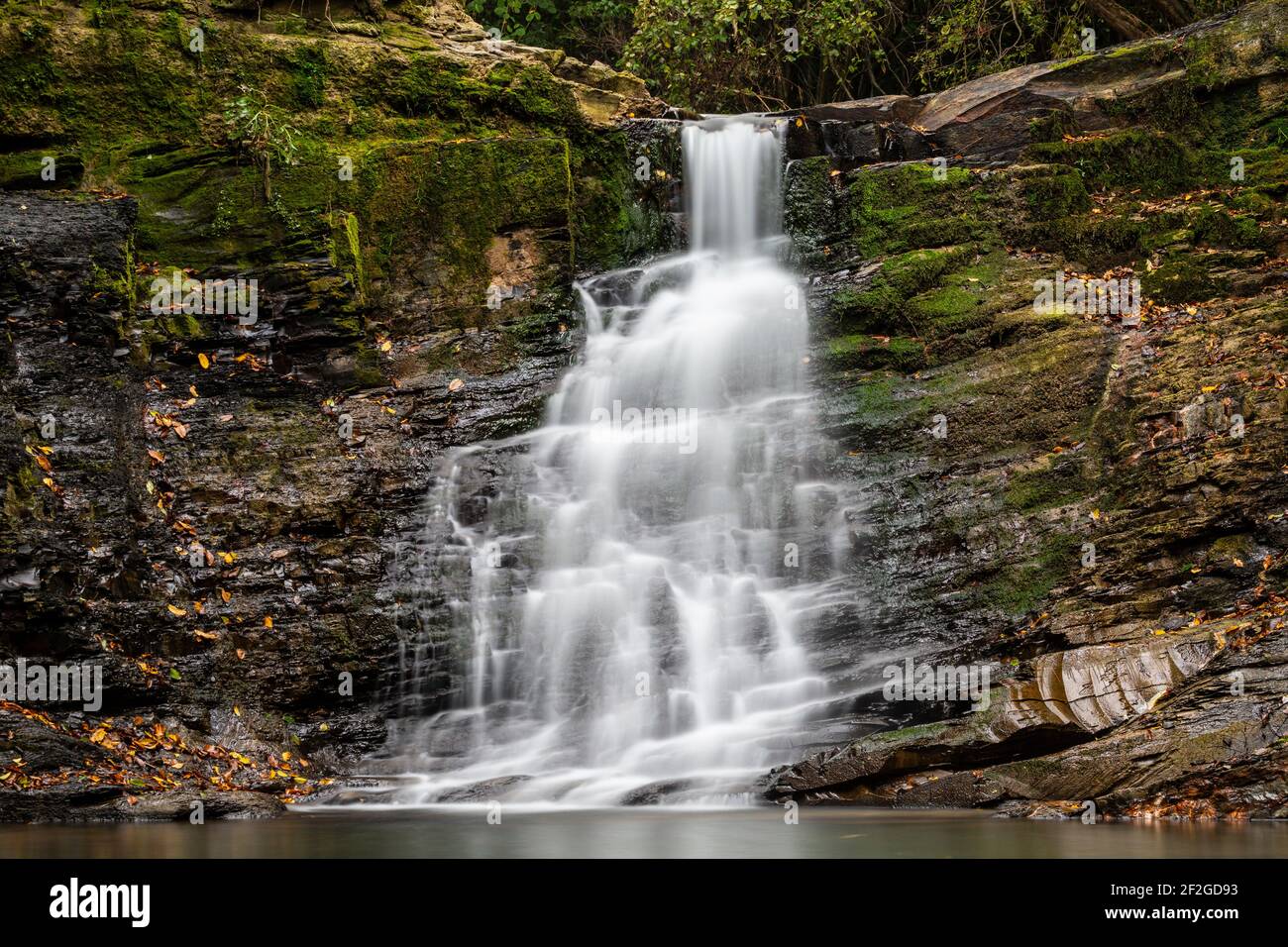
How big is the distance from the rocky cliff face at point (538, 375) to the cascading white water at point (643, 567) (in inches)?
16.6

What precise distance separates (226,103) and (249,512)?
18.2 feet

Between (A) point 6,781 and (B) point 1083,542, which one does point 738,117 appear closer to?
(B) point 1083,542

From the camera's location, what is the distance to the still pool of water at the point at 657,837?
551 cm

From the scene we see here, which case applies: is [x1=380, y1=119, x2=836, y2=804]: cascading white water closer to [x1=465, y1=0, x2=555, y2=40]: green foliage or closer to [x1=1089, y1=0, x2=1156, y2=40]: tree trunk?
[x1=1089, y1=0, x2=1156, y2=40]: tree trunk

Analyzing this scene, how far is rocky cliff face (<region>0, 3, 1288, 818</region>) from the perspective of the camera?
319 inches

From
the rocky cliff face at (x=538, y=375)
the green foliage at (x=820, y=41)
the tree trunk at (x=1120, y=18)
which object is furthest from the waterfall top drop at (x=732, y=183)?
the tree trunk at (x=1120, y=18)

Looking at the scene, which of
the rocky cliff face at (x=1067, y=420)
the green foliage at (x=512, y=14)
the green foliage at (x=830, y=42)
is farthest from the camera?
the green foliage at (x=512, y=14)

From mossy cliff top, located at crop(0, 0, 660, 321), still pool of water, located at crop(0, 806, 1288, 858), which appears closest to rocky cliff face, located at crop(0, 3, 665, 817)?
mossy cliff top, located at crop(0, 0, 660, 321)

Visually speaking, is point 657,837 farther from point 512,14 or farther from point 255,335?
point 512,14

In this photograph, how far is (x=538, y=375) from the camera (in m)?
12.9

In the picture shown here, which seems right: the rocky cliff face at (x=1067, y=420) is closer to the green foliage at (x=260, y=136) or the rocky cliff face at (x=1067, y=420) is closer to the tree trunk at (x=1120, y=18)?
the tree trunk at (x=1120, y=18)

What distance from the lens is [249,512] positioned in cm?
1038

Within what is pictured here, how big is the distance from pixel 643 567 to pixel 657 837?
4278 mm

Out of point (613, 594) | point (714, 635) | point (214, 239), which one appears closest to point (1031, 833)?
point (714, 635)
